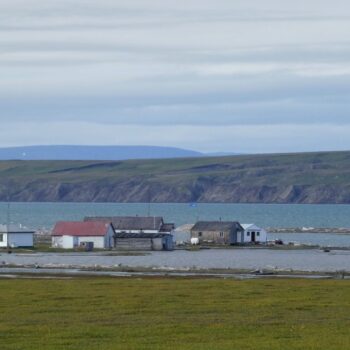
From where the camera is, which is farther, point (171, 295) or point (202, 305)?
point (171, 295)

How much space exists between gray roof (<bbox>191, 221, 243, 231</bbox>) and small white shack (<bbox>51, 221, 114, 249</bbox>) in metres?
14.2

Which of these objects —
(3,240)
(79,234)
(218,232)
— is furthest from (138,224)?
(3,240)

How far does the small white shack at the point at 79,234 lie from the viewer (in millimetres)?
105438

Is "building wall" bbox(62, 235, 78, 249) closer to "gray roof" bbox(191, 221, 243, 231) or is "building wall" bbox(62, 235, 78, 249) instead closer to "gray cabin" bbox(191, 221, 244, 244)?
"gray cabin" bbox(191, 221, 244, 244)

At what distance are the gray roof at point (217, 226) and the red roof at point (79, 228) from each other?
47.3 feet

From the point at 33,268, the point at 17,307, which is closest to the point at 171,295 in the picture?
the point at 17,307

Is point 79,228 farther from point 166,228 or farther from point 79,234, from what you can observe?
point 166,228

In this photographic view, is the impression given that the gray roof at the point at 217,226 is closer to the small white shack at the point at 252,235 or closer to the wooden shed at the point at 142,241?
the small white shack at the point at 252,235

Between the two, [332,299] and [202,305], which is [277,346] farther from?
[332,299]

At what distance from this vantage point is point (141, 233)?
109 metres

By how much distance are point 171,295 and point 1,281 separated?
13646 millimetres

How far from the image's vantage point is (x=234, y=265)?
79.8m

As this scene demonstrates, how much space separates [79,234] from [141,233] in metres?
6.00

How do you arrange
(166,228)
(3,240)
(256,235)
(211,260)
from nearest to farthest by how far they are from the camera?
1. (211,260)
2. (3,240)
3. (166,228)
4. (256,235)
